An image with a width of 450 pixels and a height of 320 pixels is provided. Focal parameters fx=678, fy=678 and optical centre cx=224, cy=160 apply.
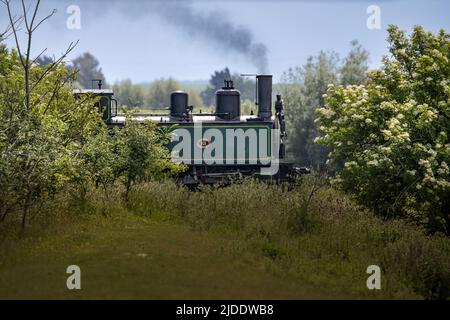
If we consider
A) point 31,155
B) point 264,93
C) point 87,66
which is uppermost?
point 87,66

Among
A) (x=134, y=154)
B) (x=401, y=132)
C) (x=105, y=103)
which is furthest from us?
(x=105, y=103)

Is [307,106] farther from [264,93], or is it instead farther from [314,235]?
[314,235]

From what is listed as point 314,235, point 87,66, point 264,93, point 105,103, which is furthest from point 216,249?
point 87,66

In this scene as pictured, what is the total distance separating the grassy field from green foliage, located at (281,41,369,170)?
36634 millimetres

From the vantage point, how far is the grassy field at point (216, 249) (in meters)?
10.1

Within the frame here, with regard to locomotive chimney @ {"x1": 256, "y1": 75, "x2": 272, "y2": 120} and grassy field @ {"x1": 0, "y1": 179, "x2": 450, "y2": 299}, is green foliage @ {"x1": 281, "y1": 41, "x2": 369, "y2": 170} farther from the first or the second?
grassy field @ {"x1": 0, "y1": 179, "x2": 450, "y2": 299}

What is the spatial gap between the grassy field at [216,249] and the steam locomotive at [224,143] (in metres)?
6.67

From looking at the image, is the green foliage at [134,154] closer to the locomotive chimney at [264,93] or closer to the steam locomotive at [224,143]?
the steam locomotive at [224,143]

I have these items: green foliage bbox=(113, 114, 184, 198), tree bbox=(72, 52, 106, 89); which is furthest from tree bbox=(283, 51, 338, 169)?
tree bbox=(72, 52, 106, 89)

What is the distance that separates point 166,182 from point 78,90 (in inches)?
262

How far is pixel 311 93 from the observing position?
5738 cm

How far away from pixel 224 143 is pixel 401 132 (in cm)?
846
